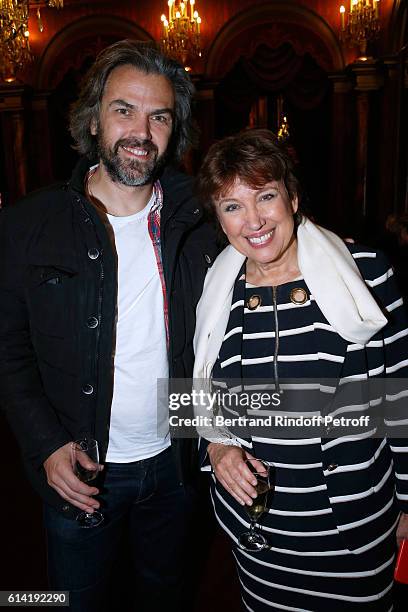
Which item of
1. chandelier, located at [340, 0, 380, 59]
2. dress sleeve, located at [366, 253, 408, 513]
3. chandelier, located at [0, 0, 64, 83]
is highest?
chandelier, located at [340, 0, 380, 59]

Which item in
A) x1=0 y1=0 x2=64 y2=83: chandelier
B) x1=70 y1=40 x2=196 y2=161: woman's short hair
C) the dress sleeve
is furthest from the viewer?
x1=0 y1=0 x2=64 y2=83: chandelier

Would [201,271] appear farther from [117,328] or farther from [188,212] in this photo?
[117,328]

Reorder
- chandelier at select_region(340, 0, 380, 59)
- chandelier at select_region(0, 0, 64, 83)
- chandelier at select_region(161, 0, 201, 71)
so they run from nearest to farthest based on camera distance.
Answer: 1. chandelier at select_region(0, 0, 64, 83)
2. chandelier at select_region(340, 0, 380, 59)
3. chandelier at select_region(161, 0, 201, 71)

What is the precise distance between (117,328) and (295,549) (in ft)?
2.84

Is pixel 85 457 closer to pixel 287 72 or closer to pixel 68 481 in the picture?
pixel 68 481

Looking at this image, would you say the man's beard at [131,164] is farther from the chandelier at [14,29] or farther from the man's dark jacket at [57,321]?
the chandelier at [14,29]

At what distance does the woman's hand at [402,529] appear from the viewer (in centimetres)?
160

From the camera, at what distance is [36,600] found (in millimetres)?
2289

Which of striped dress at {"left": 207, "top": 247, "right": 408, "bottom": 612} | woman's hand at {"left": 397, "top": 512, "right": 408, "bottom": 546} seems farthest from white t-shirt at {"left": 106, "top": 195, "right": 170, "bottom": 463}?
woman's hand at {"left": 397, "top": 512, "right": 408, "bottom": 546}

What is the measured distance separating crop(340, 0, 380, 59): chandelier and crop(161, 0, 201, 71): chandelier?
2072 mm

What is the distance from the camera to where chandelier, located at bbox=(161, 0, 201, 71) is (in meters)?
7.12

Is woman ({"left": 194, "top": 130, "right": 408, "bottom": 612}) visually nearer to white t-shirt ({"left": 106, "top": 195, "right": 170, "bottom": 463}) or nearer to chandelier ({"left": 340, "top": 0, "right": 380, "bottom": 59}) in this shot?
white t-shirt ({"left": 106, "top": 195, "right": 170, "bottom": 463})

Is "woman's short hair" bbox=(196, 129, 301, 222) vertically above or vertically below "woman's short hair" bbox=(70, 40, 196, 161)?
below

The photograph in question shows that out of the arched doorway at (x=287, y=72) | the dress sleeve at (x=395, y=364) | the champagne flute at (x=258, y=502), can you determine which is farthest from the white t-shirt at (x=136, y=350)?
the arched doorway at (x=287, y=72)
